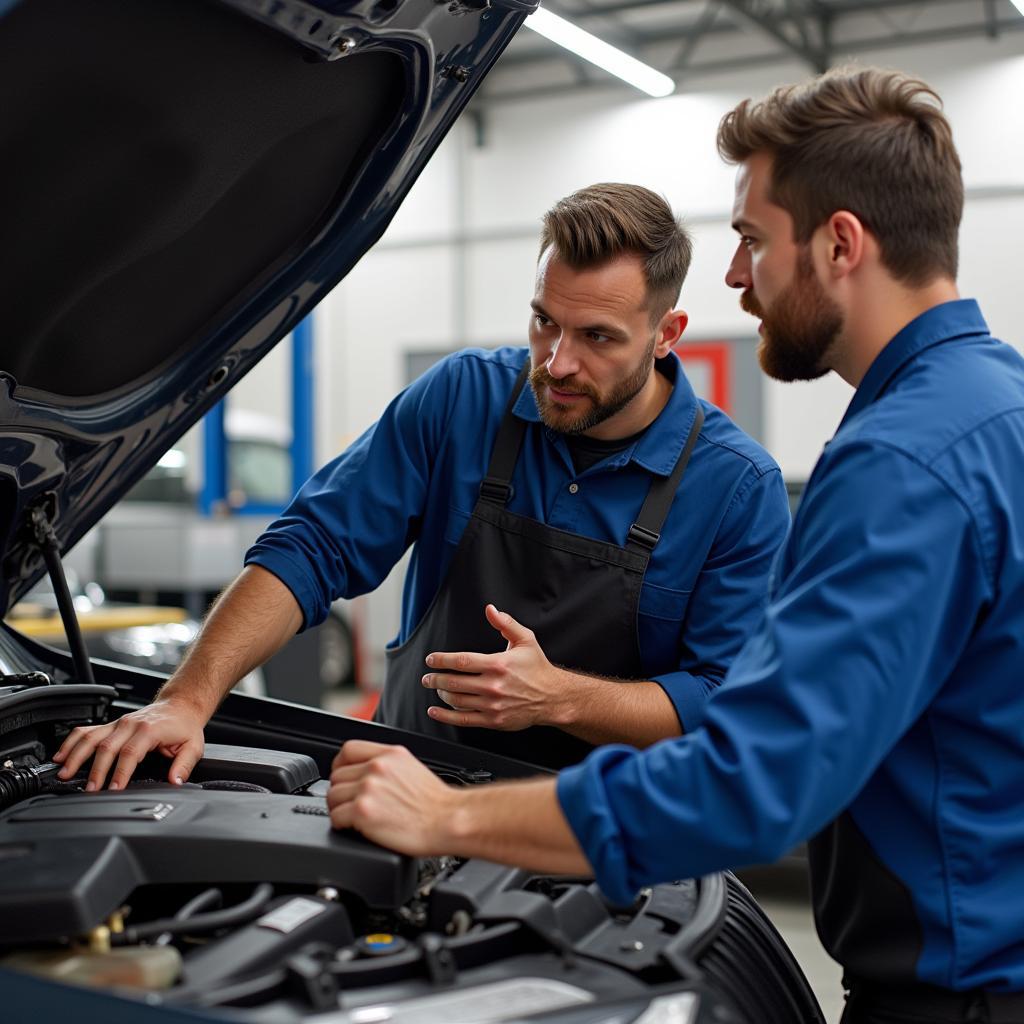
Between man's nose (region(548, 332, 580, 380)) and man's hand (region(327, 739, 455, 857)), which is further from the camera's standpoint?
man's nose (region(548, 332, 580, 380))

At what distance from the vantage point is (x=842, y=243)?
108 centimetres

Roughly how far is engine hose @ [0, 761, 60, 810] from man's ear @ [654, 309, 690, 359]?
3.16ft

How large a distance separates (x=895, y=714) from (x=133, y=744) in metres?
0.85

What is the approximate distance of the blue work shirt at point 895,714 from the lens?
0.94 metres

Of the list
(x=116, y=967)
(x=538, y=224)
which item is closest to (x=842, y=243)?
(x=116, y=967)

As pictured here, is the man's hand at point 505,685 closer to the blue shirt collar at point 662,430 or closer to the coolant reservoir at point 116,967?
the blue shirt collar at point 662,430

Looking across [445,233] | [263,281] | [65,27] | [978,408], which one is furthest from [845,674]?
[445,233]

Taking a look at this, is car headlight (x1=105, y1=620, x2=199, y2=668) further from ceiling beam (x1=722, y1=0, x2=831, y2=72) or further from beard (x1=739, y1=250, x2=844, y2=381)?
ceiling beam (x1=722, y1=0, x2=831, y2=72)

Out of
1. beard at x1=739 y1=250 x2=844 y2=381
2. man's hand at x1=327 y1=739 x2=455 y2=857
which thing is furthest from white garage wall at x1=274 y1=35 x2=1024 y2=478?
man's hand at x1=327 y1=739 x2=455 y2=857

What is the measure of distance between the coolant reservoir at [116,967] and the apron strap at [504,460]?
2.94 ft

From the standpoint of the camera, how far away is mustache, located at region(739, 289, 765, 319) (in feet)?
3.80

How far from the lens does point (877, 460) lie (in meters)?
0.99

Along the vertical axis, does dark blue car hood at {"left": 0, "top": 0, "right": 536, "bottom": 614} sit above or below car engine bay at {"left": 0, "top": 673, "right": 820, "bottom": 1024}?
above

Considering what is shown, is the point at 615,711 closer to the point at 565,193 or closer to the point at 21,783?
the point at 21,783
